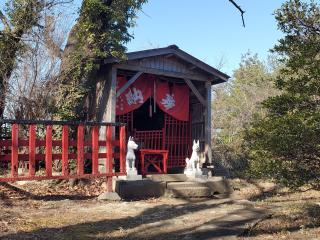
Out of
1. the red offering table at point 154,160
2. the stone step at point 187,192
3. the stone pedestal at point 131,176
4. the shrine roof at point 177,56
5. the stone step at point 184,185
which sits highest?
the shrine roof at point 177,56

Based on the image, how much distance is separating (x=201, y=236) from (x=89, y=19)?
28.3ft

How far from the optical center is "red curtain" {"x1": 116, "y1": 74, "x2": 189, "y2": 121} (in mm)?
14600

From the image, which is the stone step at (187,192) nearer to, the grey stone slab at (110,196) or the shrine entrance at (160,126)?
the grey stone slab at (110,196)

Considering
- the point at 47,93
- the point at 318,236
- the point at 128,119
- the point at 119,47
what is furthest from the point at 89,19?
the point at 318,236

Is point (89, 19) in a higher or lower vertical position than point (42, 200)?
higher

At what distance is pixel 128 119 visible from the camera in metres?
16.2

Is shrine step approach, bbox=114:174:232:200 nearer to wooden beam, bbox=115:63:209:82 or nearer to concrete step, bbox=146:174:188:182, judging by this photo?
concrete step, bbox=146:174:188:182

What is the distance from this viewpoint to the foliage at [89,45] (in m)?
13.3

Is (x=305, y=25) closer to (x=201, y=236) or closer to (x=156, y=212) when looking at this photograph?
(x=201, y=236)

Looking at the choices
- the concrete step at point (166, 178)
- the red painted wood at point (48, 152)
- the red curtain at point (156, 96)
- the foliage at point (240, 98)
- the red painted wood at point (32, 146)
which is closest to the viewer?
the red painted wood at point (32, 146)

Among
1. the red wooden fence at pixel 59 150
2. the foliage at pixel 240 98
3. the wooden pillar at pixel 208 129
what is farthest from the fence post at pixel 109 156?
the foliage at pixel 240 98

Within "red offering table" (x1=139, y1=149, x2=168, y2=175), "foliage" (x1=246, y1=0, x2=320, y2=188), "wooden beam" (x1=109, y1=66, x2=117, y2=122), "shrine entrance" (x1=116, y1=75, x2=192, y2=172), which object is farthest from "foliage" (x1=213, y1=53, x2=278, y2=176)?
"foliage" (x1=246, y1=0, x2=320, y2=188)

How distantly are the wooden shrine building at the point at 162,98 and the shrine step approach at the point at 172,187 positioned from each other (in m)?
2.10

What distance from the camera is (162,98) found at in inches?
615
